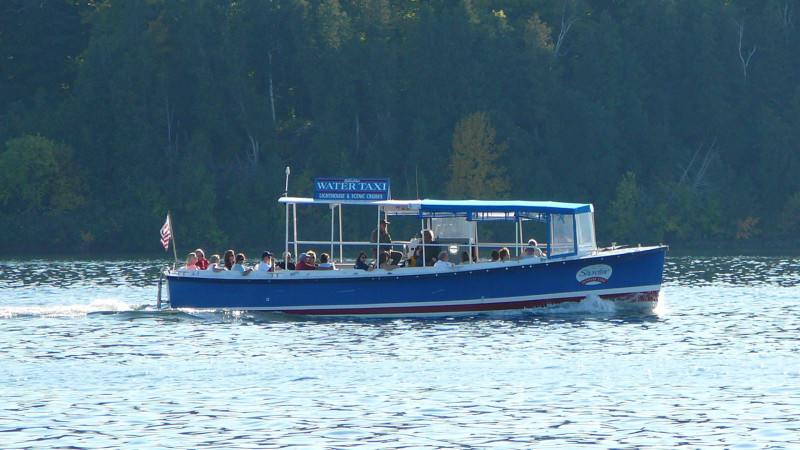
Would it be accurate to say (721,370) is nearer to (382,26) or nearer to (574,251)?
(574,251)

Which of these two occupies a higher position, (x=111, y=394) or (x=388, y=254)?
(x=388, y=254)

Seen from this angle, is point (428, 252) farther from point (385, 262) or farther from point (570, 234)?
point (570, 234)

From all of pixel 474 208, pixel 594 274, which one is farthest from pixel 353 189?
pixel 594 274

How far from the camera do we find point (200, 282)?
1427 inches

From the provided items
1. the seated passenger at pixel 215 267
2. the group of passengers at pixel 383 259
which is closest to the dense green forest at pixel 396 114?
the seated passenger at pixel 215 267

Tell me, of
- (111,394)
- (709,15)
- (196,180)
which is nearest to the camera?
(111,394)

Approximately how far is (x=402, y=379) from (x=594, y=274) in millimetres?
10566

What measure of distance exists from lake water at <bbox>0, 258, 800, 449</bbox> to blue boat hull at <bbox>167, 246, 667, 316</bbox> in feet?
1.68

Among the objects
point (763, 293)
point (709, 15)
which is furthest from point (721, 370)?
point (709, 15)

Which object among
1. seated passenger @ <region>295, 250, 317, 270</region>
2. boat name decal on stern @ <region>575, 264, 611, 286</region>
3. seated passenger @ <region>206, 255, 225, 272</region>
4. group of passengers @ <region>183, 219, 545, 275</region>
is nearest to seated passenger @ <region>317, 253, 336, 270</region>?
group of passengers @ <region>183, 219, 545, 275</region>

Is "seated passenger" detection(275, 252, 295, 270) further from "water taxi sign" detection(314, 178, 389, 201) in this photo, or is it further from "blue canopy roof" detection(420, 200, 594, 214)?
"blue canopy roof" detection(420, 200, 594, 214)

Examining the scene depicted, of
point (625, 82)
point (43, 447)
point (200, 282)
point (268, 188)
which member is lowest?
point (43, 447)

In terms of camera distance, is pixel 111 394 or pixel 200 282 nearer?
pixel 111 394

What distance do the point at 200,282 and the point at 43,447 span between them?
16.7 m
